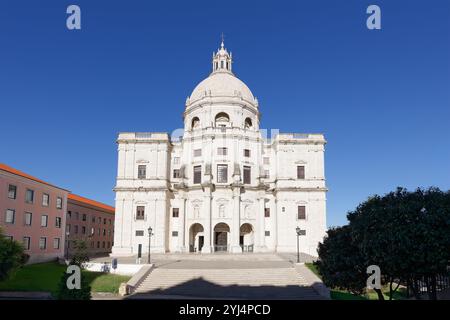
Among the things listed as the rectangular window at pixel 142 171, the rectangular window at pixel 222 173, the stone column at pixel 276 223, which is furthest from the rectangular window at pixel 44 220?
the stone column at pixel 276 223

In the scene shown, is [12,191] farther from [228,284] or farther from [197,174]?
[228,284]

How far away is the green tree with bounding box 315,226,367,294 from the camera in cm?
2372

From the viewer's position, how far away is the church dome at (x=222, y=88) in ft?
192

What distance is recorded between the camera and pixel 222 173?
54781 millimetres

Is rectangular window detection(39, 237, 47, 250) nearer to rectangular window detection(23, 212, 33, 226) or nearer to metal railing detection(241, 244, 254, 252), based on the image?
rectangular window detection(23, 212, 33, 226)

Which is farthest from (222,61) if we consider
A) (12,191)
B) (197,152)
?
(12,191)

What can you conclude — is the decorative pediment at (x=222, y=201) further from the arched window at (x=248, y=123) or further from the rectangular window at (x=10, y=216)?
the rectangular window at (x=10, y=216)

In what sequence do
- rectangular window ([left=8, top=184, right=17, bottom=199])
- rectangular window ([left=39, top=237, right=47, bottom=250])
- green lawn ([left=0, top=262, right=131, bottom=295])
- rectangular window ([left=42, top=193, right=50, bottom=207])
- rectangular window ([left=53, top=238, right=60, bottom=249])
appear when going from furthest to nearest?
rectangular window ([left=53, top=238, right=60, bottom=249])
rectangular window ([left=42, top=193, right=50, bottom=207])
rectangular window ([left=39, top=237, right=47, bottom=250])
rectangular window ([left=8, top=184, right=17, bottom=199])
green lawn ([left=0, top=262, right=131, bottom=295])

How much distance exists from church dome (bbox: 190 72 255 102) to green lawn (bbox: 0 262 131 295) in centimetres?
3225

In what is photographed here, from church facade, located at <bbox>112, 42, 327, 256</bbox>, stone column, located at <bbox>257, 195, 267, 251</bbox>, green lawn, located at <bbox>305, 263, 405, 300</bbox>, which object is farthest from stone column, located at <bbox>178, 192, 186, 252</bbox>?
green lawn, located at <bbox>305, 263, 405, 300</bbox>

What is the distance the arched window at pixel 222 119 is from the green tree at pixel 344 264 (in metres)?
34.1

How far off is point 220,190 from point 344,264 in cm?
3081
